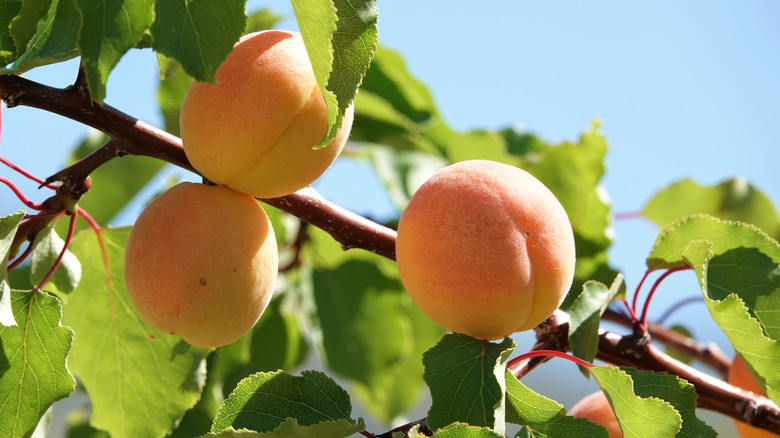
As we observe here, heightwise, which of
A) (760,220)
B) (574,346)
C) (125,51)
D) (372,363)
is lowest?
(372,363)

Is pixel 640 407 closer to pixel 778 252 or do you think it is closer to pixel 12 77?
pixel 778 252

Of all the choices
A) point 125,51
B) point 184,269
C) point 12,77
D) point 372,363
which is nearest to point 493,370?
point 184,269

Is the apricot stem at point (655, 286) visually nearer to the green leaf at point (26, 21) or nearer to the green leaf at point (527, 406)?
the green leaf at point (527, 406)

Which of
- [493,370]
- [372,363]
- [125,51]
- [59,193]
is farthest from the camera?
[372,363]

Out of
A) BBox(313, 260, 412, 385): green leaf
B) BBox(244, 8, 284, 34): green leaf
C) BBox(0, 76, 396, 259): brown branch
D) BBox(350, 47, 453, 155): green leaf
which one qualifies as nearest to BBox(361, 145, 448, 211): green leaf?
BBox(350, 47, 453, 155): green leaf

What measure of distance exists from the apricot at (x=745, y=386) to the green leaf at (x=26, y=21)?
95 cm

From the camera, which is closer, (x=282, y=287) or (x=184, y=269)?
(x=184, y=269)

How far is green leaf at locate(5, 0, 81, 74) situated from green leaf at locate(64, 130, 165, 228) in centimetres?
75

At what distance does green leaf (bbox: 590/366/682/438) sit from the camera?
0.61 m

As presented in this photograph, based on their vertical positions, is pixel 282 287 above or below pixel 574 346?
below

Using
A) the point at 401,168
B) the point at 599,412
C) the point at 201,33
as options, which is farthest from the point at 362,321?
the point at 201,33

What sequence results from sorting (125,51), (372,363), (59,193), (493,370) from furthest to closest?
(372,363) < (59,193) < (493,370) < (125,51)

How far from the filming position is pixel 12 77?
66 cm

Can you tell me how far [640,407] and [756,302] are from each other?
0.90 feet
